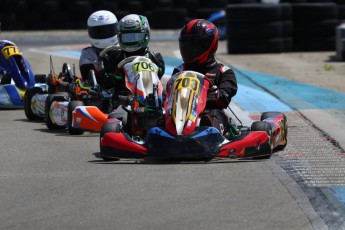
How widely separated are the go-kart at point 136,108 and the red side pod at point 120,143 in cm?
34

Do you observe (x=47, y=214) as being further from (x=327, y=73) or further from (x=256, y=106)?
(x=327, y=73)

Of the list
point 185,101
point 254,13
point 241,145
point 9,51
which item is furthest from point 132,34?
point 254,13

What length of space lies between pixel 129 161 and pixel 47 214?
2021 millimetres

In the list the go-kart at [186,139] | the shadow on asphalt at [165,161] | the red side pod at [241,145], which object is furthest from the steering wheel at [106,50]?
the red side pod at [241,145]

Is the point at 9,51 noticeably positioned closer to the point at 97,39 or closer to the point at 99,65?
the point at 97,39

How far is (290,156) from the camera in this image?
24.0 ft

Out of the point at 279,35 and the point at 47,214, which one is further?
the point at 279,35

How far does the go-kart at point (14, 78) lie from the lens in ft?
37.1

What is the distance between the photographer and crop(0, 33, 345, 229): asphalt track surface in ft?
16.5

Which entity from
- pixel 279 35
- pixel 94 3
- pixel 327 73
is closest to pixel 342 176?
pixel 327 73

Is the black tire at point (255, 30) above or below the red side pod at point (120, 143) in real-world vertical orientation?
below

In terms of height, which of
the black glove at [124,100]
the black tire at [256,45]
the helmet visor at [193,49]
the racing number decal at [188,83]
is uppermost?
the helmet visor at [193,49]

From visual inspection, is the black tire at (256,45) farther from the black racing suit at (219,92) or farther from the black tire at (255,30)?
the black racing suit at (219,92)

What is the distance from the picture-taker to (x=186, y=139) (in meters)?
6.84
